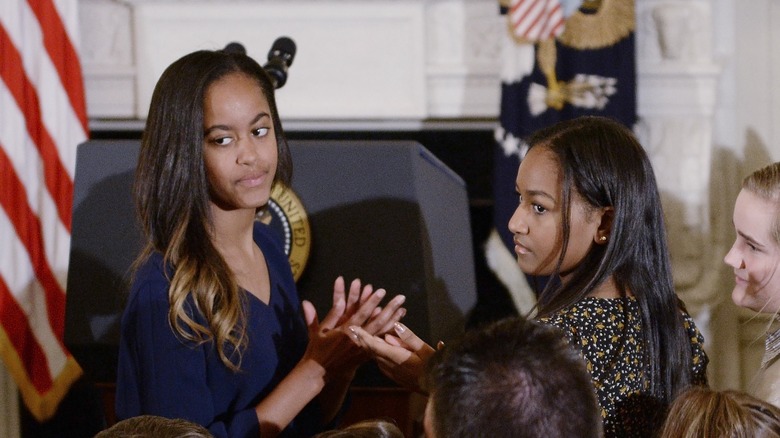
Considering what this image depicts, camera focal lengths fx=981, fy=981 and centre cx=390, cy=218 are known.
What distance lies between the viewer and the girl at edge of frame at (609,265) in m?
1.43

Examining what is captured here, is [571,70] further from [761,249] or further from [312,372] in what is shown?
[312,372]

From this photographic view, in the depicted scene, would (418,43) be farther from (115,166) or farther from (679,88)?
(115,166)

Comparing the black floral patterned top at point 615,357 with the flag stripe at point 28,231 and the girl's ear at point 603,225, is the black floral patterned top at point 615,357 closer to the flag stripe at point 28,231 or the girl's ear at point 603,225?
the girl's ear at point 603,225

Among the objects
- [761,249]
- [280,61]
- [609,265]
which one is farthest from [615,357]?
[280,61]

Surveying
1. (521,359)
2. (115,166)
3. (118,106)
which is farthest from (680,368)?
(118,106)

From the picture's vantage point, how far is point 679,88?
12.2ft

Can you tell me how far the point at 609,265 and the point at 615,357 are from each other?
16 cm

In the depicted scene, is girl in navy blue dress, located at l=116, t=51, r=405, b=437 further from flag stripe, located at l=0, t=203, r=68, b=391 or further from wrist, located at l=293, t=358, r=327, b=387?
flag stripe, located at l=0, t=203, r=68, b=391

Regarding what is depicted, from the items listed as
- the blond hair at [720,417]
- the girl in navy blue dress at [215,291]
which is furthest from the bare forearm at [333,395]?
the blond hair at [720,417]

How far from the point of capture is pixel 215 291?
156cm

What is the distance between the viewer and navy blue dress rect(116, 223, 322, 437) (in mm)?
1521

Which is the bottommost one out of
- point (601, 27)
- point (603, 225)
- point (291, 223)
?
point (291, 223)

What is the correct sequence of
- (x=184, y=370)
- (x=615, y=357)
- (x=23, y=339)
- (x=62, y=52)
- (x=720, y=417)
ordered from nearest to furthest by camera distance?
1. (x=720, y=417)
2. (x=615, y=357)
3. (x=184, y=370)
4. (x=23, y=339)
5. (x=62, y=52)

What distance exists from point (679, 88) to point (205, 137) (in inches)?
99.8
